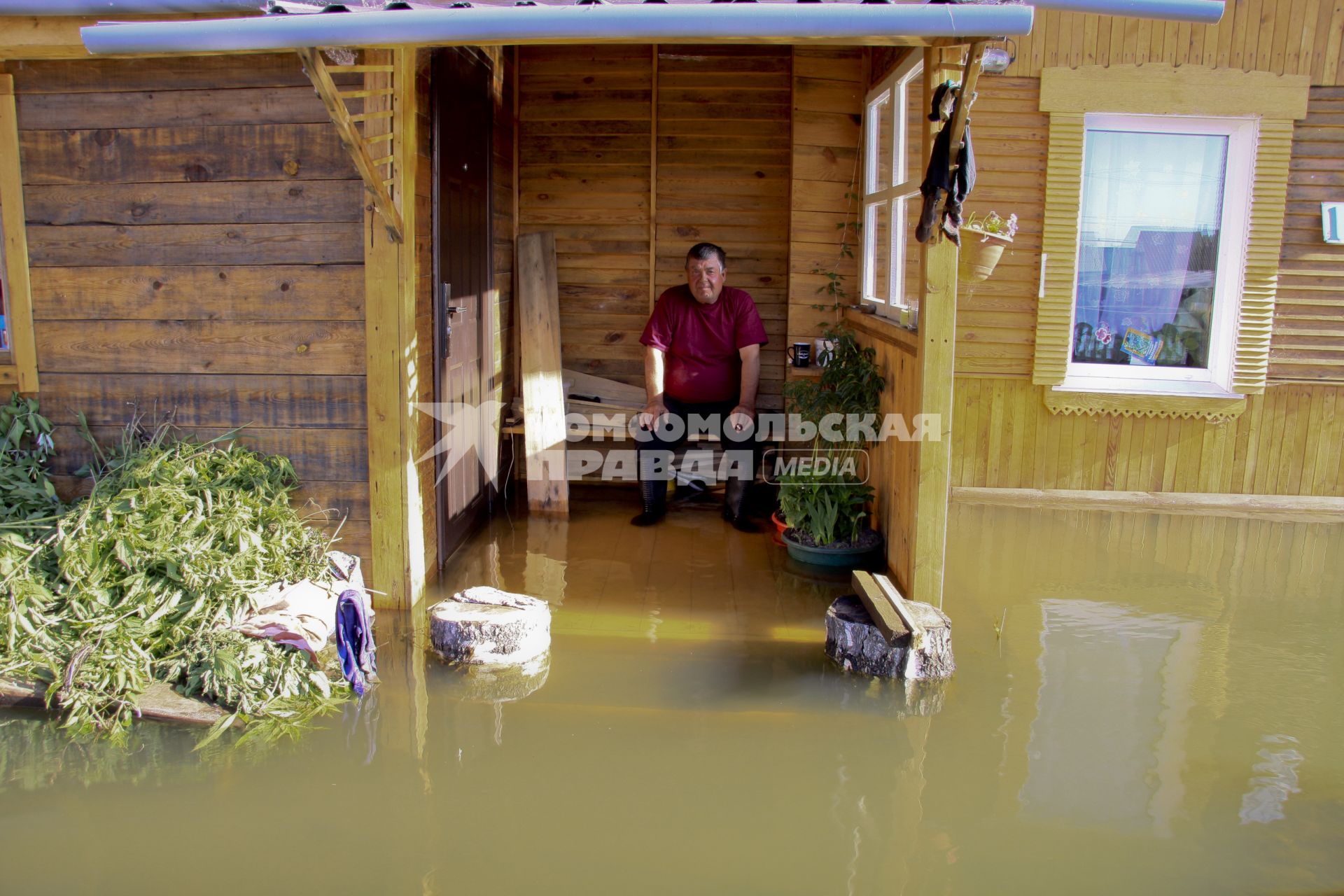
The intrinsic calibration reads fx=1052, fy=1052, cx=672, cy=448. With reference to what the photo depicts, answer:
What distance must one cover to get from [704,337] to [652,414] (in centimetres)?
54

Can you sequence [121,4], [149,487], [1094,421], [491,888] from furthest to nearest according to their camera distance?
[1094,421] < [149,487] < [121,4] < [491,888]

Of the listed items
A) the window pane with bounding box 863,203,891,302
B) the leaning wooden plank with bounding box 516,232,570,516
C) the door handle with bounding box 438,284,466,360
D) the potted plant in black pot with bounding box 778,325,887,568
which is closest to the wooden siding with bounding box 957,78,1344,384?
the window pane with bounding box 863,203,891,302

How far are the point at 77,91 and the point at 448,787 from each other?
307 centimetres

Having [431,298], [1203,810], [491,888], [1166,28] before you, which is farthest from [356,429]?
[1166,28]

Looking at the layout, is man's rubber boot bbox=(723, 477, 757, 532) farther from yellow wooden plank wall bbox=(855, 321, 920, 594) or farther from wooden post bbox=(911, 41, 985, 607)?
wooden post bbox=(911, 41, 985, 607)

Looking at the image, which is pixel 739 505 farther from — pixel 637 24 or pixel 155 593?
pixel 637 24

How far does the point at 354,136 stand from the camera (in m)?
3.54

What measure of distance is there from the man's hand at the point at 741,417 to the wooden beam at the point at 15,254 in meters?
3.22

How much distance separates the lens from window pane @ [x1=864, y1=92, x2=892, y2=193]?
5406mm

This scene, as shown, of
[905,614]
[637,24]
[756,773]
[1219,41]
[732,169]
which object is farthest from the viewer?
[732,169]

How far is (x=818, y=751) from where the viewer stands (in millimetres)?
3256

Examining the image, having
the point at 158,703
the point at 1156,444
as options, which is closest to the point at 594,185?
the point at 1156,444

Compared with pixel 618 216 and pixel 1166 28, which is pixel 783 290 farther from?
pixel 1166 28

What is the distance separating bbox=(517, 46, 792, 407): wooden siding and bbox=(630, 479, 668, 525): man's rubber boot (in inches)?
39.2
